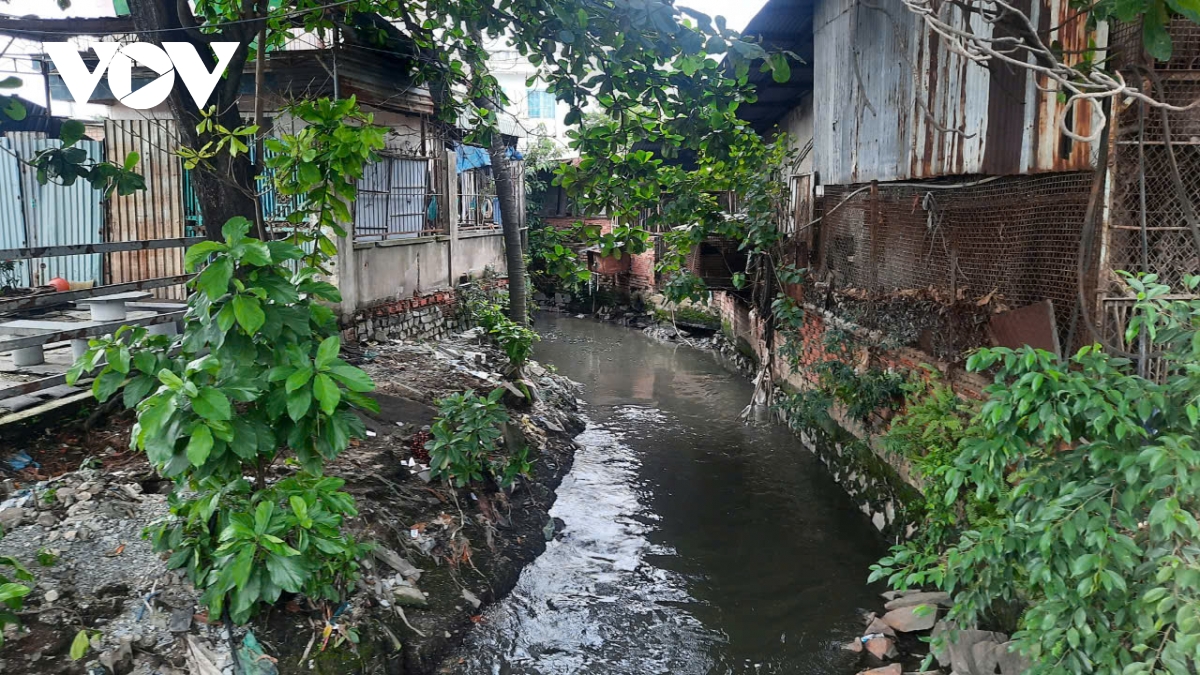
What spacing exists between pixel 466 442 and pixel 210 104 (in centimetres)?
316

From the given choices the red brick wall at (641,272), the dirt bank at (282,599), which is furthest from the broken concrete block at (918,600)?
the red brick wall at (641,272)

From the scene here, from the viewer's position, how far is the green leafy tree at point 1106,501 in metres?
2.68

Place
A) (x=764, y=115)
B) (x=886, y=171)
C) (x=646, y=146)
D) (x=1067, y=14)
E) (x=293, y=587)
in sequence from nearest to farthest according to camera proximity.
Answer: (x=293, y=587) < (x=1067, y=14) < (x=886, y=171) < (x=764, y=115) < (x=646, y=146)

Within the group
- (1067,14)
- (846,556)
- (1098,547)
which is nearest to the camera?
(1098,547)

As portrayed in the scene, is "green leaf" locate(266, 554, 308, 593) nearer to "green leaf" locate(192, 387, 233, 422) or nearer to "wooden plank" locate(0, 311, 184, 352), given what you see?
"green leaf" locate(192, 387, 233, 422)

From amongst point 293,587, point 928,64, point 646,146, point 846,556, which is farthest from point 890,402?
point 646,146

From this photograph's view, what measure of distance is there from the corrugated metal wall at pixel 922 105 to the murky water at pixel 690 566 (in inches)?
131

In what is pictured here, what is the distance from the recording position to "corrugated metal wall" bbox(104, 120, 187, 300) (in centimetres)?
900

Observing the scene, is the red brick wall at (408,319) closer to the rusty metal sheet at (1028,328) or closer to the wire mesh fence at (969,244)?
the wire mesh fence at (969,244)

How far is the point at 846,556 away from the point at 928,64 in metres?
4.15

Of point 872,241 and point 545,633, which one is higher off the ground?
point 872,241

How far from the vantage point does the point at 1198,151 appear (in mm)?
4043

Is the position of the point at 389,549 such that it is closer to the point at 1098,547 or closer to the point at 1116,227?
the point at 1098,547

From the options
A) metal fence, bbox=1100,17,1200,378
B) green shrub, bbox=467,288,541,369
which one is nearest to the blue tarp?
green shrub, bbox=467,288,541,369
